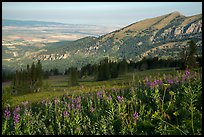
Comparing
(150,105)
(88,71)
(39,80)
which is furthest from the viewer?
(88,71)

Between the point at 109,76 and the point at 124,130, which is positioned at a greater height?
the point at 124,130

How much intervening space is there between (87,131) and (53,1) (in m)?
3.30

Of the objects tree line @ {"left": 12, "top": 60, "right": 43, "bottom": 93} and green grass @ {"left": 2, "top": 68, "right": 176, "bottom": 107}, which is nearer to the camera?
green grass @ {"left": 2, "top": 68, "right": 176, "bottom": 107}

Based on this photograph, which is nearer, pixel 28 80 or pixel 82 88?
pixel 82 88

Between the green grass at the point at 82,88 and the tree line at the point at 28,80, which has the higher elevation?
the green grass at the point at 82,88

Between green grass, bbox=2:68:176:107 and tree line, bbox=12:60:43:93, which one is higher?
green grass, bbox=2:68:176:107

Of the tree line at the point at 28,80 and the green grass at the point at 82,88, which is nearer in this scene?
the green grass at the point at 82,88

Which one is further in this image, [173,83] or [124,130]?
[173,83]

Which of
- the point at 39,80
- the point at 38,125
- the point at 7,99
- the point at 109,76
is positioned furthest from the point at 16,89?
the point at 38,125

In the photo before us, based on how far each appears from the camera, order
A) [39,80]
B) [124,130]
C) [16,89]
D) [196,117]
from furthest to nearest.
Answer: [39,80]
[16,89]
[196,117]
[124,130]

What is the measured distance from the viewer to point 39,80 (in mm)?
84812

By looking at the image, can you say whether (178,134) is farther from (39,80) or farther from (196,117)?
(39,80)

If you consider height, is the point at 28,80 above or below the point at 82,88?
below

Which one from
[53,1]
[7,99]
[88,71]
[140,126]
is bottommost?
[88,71]
